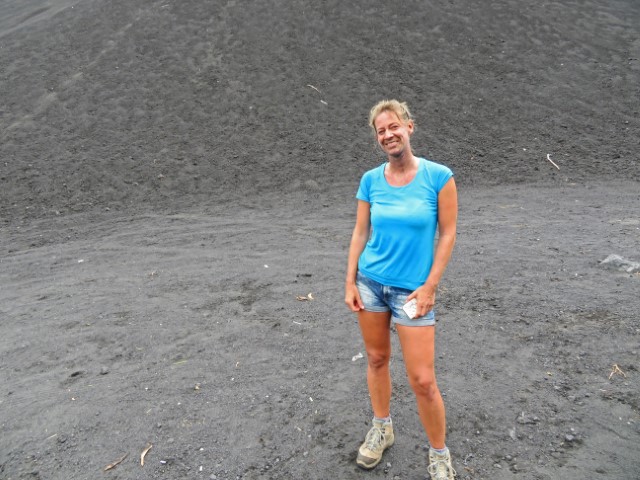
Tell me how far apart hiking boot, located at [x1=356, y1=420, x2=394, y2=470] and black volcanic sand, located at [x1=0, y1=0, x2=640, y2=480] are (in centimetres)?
8

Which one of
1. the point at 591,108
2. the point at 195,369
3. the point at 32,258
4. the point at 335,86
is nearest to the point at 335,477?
the point at 195,369

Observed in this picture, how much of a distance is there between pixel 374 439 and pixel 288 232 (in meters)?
5.20

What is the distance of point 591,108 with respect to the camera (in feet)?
43.4

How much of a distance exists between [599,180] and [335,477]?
365 inches

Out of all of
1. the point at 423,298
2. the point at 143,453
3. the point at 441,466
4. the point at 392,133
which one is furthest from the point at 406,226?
the point at 143,453

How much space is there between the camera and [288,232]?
819 cm

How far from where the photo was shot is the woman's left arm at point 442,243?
2.63 meters

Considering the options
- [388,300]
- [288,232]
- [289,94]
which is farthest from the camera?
[289,94]

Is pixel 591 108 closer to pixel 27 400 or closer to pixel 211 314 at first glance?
pixel 211 314

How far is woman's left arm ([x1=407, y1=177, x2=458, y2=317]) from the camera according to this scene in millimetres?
2631

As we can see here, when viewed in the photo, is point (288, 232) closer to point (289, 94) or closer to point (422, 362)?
point (422, 362)

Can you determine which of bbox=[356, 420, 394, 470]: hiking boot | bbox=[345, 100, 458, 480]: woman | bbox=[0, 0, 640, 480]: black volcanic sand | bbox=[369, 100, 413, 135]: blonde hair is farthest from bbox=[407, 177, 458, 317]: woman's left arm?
bbox=[0, 0, 640, 480]: black volcanic sand

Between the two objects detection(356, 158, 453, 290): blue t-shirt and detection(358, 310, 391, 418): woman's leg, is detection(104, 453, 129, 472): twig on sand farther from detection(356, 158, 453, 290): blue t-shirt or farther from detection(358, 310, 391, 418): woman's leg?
detection(356, 158, 453, 290): blue t-shirt

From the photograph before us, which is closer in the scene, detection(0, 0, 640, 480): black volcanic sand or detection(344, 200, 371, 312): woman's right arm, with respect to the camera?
detection(344, 200, 371, 312): woman's right arm
